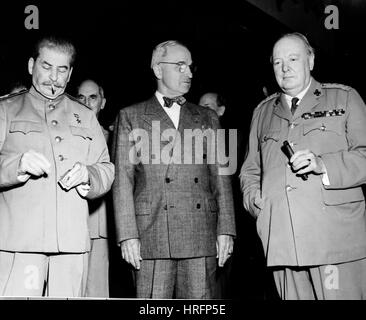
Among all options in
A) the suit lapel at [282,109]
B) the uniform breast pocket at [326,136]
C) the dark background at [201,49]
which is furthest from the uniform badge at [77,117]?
the dark background at [201,49]

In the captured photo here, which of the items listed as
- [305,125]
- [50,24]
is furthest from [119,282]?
[305,125]

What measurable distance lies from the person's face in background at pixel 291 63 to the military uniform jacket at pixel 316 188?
89 millimetres

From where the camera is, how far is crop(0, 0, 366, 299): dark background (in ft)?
13.0

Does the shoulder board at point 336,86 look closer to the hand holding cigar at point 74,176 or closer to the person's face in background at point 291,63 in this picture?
the person's face in background at point 291,63

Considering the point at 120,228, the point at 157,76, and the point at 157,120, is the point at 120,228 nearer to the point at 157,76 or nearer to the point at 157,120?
the point at 157,120

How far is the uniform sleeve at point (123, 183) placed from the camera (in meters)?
2.42

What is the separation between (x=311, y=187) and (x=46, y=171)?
3.80 ft

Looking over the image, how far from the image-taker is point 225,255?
2.48 metres

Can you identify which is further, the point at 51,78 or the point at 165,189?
the point at 165,189

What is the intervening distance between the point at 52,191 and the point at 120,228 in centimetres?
38

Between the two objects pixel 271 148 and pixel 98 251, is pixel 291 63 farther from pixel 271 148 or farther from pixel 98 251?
pixel 98 251

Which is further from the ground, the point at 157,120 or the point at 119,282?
the point at 157,120

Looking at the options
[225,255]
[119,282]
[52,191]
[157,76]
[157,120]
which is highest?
[157,76]

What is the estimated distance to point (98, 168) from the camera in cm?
232
